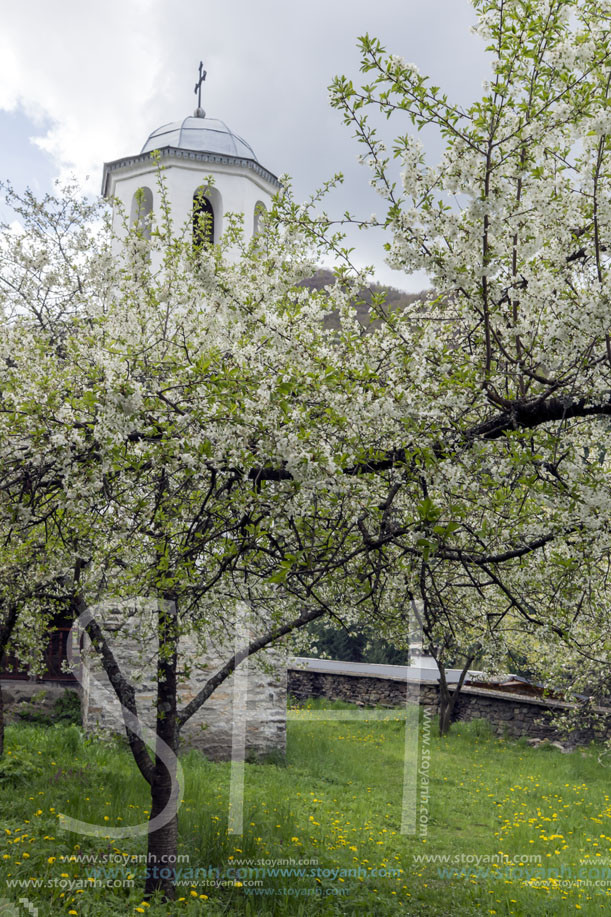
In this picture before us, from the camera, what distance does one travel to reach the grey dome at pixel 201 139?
1541 cm

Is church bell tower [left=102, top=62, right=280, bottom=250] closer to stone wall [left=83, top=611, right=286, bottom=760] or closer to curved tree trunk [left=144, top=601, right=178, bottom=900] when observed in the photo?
stone wall [left=83, top=611, right=286, bottom=760]

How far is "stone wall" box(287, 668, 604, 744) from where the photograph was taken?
1516cm

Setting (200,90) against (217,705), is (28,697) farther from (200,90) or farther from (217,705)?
(200,90)

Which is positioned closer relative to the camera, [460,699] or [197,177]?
[197,177]

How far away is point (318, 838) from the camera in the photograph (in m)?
7.38

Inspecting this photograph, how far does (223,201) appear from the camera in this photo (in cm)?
1464

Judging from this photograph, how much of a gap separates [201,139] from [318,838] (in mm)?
14244

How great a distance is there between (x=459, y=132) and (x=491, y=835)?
8303 mm

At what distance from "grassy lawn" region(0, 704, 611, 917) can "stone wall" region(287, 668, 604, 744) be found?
8.09 feet

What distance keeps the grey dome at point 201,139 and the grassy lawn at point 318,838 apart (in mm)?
12199

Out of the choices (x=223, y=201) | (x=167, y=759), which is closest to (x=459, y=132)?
(x=167, y=759)

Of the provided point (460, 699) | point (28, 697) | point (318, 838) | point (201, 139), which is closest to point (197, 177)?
point (201, 139)

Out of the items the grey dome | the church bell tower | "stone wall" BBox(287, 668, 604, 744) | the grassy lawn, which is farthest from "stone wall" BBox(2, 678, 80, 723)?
the grey dome

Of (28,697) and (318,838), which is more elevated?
(318,838)
